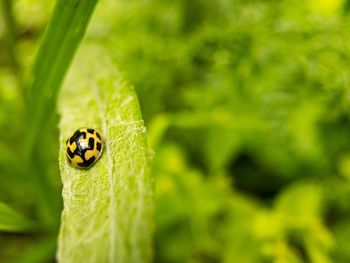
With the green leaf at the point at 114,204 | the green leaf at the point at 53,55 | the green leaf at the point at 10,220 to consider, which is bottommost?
the green leaf at the point at 114,204

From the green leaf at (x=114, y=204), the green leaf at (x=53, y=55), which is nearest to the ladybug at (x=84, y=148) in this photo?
the green leaf at (x=114, y=204)

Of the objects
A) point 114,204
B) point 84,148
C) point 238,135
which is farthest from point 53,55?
point 238,135

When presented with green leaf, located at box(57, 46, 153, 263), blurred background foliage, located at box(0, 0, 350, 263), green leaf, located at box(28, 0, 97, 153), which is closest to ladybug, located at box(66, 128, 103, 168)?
green leaf, located at box(57, 46, 153, 263)

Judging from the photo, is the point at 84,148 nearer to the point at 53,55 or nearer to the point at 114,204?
the point at 114,204

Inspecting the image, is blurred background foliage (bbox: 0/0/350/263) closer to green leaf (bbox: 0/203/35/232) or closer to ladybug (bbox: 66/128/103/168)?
green leaf (bbox: 0/203/35/232)

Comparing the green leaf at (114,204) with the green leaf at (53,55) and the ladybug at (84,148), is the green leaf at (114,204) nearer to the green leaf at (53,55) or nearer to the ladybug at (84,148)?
the ladybug at (84,148)

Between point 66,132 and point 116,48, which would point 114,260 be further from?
point 116,48

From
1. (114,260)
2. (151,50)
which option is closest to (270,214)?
(151,50)
